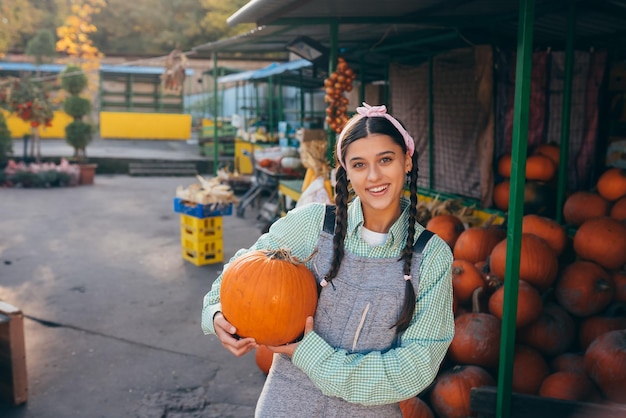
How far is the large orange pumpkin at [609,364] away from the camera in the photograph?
3.46 meters

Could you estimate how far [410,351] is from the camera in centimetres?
183

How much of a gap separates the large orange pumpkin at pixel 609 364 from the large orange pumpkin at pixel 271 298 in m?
2.34

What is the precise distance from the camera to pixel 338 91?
6.51 m

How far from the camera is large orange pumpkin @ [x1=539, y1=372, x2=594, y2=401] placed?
3594mm

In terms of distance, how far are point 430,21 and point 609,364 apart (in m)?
3.65

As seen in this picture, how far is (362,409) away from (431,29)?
6009 mm

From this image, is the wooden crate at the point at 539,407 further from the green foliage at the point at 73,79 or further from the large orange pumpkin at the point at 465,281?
the green foliage at the point at 73,79

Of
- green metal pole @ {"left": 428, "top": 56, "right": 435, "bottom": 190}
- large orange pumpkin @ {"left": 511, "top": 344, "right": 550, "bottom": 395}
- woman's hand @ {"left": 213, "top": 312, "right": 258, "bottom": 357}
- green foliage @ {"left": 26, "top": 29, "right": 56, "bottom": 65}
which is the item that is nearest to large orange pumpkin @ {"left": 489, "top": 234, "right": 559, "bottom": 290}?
large orange pumpkin @ {"left": 511, "top": 344, "right": 550, "bottom": 395}

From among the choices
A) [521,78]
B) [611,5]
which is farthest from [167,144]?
[521,78]

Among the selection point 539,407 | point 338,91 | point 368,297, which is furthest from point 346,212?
point 338,91

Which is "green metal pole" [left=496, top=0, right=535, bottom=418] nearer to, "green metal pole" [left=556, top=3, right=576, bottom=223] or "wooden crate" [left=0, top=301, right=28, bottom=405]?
"green metal pole" [left=556, top=3, right=576, bottom=223]

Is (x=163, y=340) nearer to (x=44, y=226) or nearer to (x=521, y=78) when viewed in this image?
(x=521, y=78)

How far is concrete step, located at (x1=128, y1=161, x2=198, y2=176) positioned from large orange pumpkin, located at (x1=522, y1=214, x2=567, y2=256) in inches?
667

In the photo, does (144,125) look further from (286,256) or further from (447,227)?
(286,256)
